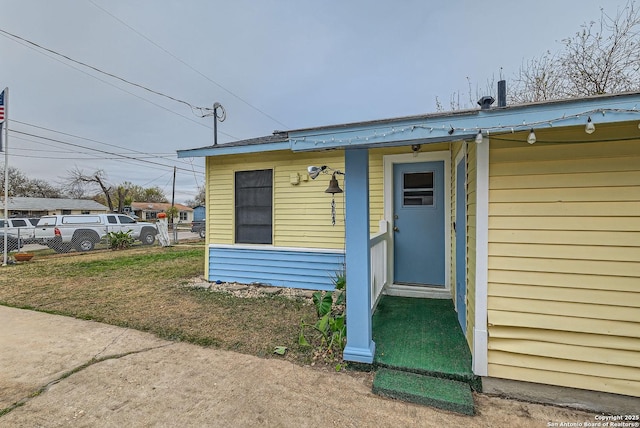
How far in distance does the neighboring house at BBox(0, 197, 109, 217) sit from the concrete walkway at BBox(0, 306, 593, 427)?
33928mm

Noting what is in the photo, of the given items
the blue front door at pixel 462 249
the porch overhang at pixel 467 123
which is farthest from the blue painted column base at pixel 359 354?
the porch overhang at pixel 467 123

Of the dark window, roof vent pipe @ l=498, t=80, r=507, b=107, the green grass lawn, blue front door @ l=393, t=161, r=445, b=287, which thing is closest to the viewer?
roof vent pipe @ l=498, t=80, r=507, b=107

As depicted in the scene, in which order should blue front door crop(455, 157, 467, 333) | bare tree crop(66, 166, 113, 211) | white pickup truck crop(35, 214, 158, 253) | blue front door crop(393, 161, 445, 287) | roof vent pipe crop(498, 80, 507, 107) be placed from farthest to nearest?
bare tree crop(66, 166, 113, 211) → white pickup truck crop(35, 214, 158, 253) → blue front door crop(393, 161, 445, 287) → blue front door crop(455, 157, 467, 333) → roof vent pipe crop(498, 80, 507, 107)

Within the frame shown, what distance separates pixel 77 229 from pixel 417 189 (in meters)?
12.2

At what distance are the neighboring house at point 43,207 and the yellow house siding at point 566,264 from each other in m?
37.0

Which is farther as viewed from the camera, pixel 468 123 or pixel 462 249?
pixel 462 249

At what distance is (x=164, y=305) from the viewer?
4.12m

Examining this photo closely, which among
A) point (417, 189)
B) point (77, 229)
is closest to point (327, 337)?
point (417, 189)

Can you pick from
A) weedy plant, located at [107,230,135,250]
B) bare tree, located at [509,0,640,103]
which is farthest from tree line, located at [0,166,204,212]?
bare tree, located at [509,0,640,103]

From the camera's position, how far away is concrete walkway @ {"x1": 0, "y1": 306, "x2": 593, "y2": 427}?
179cm

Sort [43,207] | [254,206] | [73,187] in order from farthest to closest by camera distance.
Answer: [73,187] < [43,207] < [254,206]

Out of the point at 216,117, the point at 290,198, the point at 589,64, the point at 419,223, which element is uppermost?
the point at 589,64

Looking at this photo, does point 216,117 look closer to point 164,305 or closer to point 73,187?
point 164,305

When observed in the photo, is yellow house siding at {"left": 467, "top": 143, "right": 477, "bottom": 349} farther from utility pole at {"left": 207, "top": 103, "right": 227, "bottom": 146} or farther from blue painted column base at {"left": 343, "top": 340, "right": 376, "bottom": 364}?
utility pole at {"left": 207, "top": 103, "right": 227, "bottom": 146}
